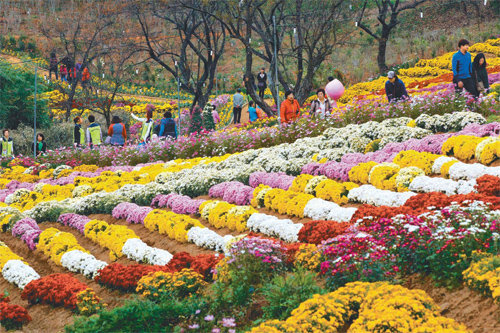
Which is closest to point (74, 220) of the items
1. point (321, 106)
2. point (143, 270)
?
point (143, 270)

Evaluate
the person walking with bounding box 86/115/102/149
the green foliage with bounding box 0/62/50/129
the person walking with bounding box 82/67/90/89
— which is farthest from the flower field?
the person walking with bounding box 82/67/90/89

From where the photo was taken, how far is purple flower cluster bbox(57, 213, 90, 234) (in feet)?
38.9

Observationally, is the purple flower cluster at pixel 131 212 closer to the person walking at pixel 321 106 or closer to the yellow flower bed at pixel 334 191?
the yellow flower bed at pixel 334 191

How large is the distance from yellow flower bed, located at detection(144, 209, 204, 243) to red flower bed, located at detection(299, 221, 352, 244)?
7.80 ft

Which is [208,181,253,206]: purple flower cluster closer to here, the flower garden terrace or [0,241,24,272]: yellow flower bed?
the flower garden terrace

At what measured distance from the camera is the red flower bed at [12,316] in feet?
23.5

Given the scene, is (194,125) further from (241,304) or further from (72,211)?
(241,304)

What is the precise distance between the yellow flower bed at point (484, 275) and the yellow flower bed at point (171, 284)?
2.98 m

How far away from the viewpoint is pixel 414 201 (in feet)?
26.4

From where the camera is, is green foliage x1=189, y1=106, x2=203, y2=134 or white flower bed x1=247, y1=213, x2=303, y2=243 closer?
white flower bed x1=247, y1=213, x2=303, y2=243

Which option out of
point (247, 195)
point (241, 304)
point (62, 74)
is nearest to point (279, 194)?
point (247, 195)

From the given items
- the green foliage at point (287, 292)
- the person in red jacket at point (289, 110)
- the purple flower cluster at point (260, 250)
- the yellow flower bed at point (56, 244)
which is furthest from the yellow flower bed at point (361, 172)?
the person in red jacket at point (289, 110)

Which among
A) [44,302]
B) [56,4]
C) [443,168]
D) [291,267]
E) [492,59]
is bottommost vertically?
[44,302]

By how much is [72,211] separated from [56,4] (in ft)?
244
